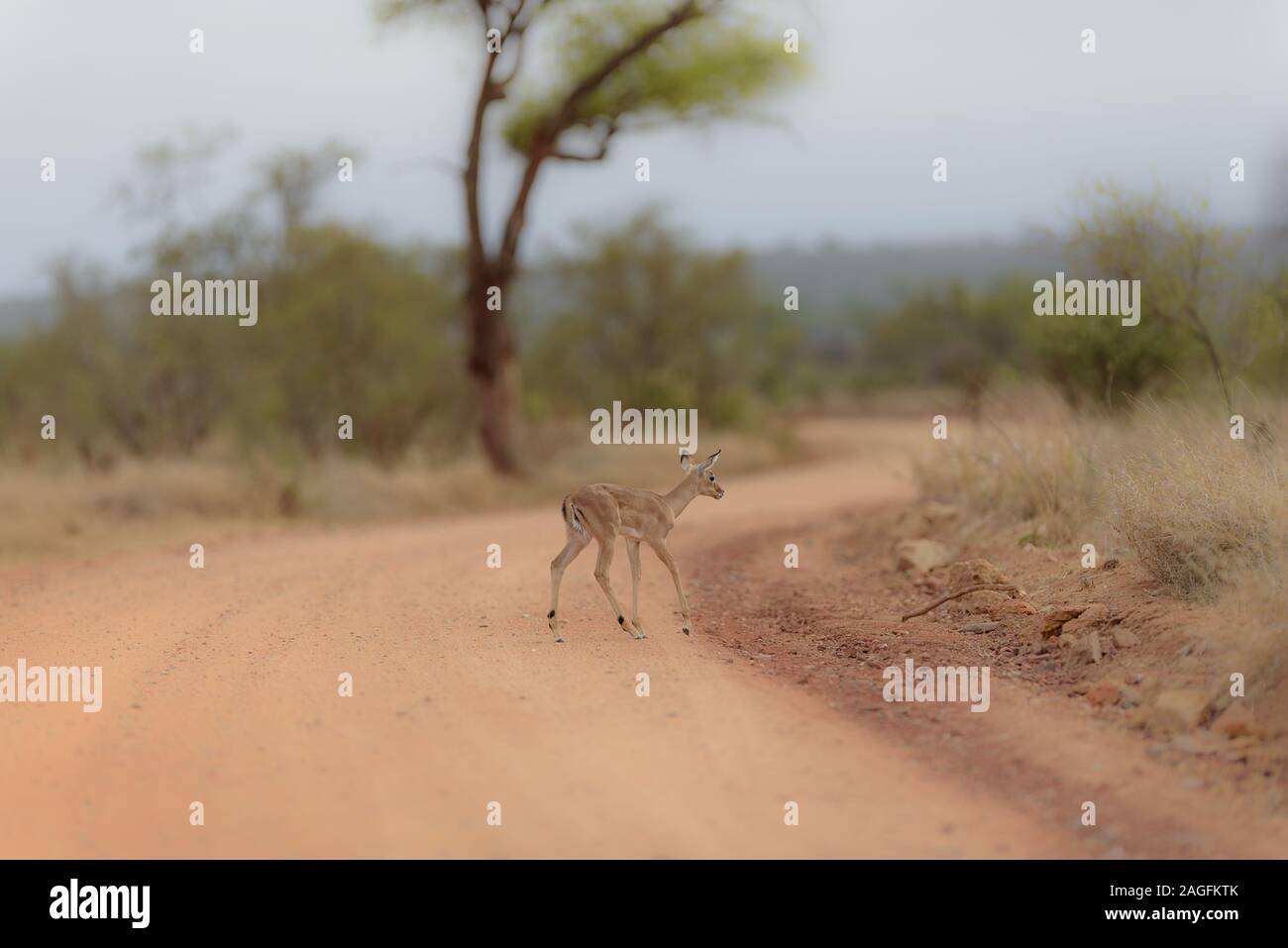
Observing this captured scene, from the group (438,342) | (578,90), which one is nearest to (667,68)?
(578,90)

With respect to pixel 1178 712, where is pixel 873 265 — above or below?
above

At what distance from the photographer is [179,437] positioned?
75.0 feet

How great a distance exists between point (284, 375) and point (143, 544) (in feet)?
34.7

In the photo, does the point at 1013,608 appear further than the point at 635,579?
Yes

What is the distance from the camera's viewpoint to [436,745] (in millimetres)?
5957

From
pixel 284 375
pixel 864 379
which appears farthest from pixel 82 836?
pixel 864 379

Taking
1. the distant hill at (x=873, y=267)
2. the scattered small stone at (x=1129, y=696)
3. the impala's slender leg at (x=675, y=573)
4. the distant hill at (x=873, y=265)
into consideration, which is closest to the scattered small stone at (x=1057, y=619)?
the scattered small stone at (x=1129, y=696)

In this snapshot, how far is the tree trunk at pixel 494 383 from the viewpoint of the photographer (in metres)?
21.5

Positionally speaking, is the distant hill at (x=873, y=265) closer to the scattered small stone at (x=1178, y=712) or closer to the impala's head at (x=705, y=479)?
the impala's head at (x=705, y=479)

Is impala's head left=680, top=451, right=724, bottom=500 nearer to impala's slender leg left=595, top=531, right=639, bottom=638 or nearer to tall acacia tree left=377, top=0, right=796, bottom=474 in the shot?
impala's slender leg left=595, top=531, right=639, bottom=638

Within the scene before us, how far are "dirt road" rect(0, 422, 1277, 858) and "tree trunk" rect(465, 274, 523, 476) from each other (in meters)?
Result: 11.7

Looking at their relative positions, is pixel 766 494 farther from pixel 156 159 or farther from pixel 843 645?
pixel 156 159

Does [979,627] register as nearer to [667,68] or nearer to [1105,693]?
[1105,693]

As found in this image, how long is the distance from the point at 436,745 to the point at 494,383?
16.2 meters
